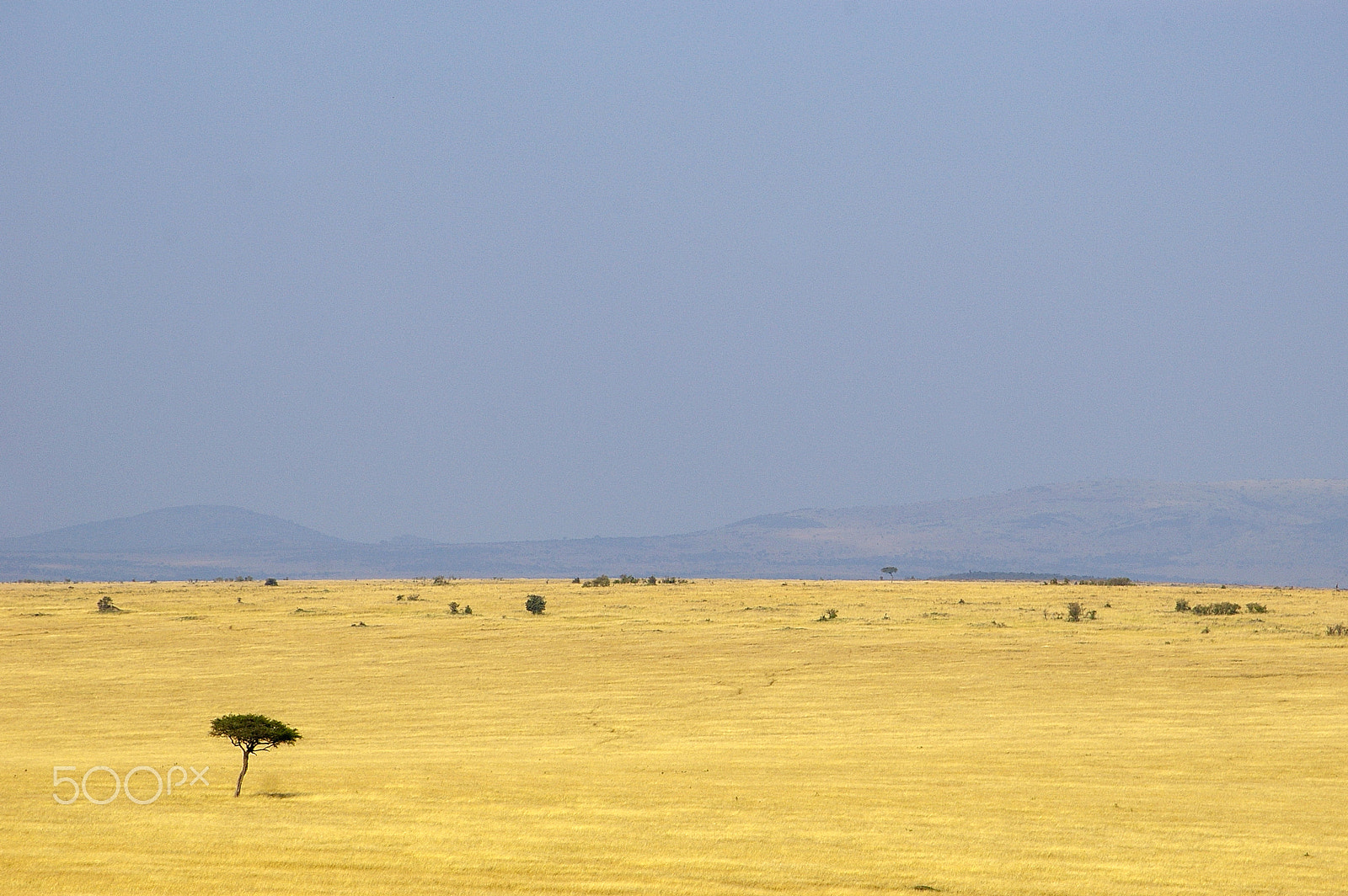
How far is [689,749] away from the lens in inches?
1073

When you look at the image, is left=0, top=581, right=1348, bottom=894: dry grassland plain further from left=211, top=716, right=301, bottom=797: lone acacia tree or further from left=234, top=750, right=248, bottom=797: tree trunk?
left=211, top=716, right=301, bottom=797: lone acacia tree

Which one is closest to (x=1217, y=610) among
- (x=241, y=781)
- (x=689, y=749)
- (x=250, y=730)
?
(x=689, y=749)

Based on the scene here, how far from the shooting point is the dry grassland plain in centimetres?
1736

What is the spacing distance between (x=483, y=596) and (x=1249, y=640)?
35.1 meters

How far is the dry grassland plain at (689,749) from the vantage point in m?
17.4

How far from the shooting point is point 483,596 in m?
61.6

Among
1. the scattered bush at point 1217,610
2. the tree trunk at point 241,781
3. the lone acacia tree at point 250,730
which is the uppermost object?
the scattered bush at point 1217,610

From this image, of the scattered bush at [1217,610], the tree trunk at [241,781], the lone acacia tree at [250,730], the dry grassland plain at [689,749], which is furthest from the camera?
the scattered bush at [1217,610]

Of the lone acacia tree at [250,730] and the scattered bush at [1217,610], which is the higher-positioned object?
the scattered bush at [1217,610]

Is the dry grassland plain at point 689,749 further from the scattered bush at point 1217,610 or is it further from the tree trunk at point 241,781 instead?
the scattered bush at point 1217,610

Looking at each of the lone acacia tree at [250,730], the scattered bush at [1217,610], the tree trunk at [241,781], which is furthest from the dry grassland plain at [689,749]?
the scattered bush at [1217,610]

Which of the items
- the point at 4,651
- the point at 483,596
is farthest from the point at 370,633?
the point at 483,596

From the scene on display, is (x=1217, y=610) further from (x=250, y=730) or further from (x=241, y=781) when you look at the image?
(x=241, y=781)

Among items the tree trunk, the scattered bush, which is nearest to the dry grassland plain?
the tree trunk
